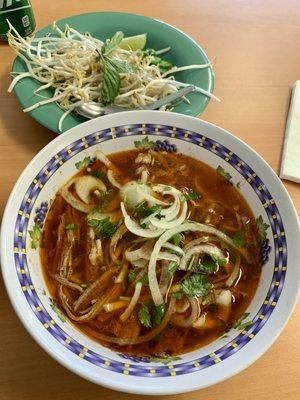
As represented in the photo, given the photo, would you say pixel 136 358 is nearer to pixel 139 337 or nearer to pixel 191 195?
pixel 139 337

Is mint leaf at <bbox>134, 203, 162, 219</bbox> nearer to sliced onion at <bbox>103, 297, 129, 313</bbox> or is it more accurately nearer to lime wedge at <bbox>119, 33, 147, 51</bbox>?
sliced onion at <bbox>103, 297, 129, 313</bbox>

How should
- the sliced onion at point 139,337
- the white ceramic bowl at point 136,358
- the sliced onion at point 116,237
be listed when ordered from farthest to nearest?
the sliced onion at point 116,237, the sliced onion at point 139,337, the white ceramic bowl at point 136,358

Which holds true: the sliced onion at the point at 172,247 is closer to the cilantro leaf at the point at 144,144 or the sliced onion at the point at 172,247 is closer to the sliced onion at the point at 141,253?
the sliced onion at the point at 141,253

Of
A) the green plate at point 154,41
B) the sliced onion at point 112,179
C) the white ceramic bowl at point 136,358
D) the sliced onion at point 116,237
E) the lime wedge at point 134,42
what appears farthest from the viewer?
the lime wedge at point 134,42

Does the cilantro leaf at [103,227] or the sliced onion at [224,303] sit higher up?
the cilantro leaf at [103,227]

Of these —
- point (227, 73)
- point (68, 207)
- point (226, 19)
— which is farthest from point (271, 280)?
point (226, 19)

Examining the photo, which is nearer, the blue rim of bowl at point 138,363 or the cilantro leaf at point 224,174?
the blue rim of bowl at point 138,363

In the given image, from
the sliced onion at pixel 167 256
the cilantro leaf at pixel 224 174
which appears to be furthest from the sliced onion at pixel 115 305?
the cilantro leaf at pixel 224 174
